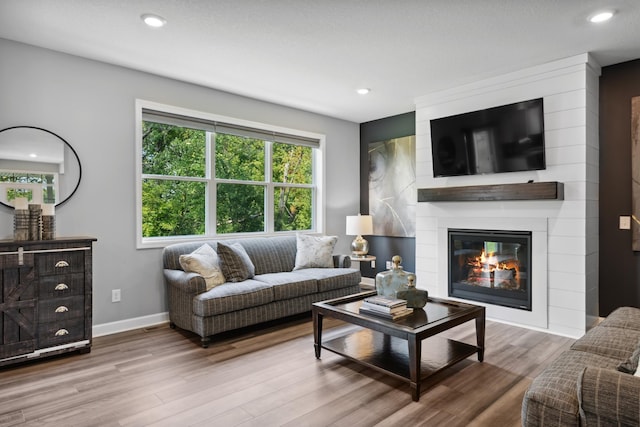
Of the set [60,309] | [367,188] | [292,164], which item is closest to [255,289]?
[60,309]

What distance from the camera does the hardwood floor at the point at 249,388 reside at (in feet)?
7.01

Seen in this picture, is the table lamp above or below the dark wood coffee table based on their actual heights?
above

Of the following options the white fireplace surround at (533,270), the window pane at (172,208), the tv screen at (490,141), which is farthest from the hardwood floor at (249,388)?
the tv screen at (490,141)

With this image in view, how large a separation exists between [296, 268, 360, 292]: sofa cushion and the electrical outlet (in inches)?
102

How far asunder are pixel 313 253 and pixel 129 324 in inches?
80.5

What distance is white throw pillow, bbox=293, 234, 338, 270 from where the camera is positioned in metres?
4.54

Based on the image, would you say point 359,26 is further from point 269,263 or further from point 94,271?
point 94,271

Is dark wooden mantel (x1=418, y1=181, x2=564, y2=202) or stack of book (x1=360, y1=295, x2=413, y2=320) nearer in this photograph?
stack of book (x1=360, y1=295, x2=413, y2=320)

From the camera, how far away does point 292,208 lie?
5.28m

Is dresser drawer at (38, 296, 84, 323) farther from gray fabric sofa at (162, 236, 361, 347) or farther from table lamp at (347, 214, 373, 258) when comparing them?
table lamp at (347, 214, 373, 258)

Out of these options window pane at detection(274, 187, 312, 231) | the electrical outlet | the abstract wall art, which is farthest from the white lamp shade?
the electrical outlet

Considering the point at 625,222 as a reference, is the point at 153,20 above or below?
above

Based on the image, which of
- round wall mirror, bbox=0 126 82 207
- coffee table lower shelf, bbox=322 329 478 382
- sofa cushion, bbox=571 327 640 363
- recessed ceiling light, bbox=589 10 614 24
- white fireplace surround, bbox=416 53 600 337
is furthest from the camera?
white fireplace surround, bbox=416 53 600 337

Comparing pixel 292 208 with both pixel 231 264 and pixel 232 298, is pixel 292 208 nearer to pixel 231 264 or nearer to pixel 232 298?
pixel 231 264
